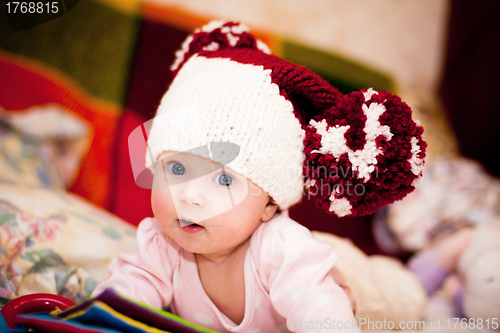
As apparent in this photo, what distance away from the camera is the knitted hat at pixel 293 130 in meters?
0.45

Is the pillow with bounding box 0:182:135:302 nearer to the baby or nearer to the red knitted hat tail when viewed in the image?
the baby

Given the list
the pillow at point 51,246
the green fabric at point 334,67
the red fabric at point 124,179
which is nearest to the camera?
the pillow at point 51,246

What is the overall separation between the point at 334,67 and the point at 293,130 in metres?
0.82

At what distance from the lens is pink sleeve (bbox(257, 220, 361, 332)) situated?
44cm

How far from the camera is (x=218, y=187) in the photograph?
0.46 m

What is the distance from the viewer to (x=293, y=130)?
1.62 feet

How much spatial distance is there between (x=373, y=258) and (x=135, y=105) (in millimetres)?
756

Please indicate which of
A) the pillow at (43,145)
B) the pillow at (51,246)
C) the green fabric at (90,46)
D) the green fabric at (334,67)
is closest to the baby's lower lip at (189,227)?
the pillow at (51,246)

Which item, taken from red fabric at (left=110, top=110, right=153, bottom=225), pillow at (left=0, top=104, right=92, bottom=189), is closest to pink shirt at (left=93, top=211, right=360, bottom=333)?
red fabric at (left=110, top=110, right=153, bottom=225)

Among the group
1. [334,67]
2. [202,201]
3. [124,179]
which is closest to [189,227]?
[202,201]

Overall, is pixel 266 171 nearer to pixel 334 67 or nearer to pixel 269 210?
pixel 269 210

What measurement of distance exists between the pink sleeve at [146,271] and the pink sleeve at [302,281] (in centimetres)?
16

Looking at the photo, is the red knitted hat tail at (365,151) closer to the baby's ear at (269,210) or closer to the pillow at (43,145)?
the baby's ear at (269,210)

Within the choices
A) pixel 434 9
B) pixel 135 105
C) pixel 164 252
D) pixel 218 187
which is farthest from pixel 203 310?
pixel 434 9
